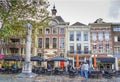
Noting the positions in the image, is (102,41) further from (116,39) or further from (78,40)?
(78,40)

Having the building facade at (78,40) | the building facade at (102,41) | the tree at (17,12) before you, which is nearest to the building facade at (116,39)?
the building facade at (102,41)

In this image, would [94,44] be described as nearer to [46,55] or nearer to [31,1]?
[46,55]

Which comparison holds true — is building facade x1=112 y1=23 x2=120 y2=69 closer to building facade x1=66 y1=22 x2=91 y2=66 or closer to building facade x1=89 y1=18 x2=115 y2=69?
building facade x1=89 y1=18 x2=115 y2=69

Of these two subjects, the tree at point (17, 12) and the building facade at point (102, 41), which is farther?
the building facade at point (102, 41)

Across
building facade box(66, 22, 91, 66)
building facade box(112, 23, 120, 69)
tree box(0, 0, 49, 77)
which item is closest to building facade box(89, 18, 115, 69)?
building facade box(112, 23, 120, 69)

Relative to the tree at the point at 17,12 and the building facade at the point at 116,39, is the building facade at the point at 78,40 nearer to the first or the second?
the building facade at the point at 116,39

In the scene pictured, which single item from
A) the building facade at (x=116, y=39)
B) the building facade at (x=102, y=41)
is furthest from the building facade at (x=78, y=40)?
the building facade at (x=116, y=39)

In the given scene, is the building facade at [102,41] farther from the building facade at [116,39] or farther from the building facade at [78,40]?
the building facade at [78,40]

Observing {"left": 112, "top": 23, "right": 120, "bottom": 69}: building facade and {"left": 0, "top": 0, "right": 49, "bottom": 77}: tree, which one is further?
{"left": 112, "top": 23, "right": 120, "bottom": 69}: building facade

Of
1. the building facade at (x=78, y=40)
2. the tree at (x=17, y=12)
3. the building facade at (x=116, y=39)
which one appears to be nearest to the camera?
the tree at (x=17, y=12)

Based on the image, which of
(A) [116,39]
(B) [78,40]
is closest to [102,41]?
(A) [116,39]

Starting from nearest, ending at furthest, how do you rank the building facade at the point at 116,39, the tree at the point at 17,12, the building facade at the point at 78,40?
the tree at the point at 17,12 < the building facade at the point at 116,39 < the building facade at the point at 78,40

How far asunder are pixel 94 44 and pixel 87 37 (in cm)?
194

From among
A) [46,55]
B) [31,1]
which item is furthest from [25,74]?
[46,55]
